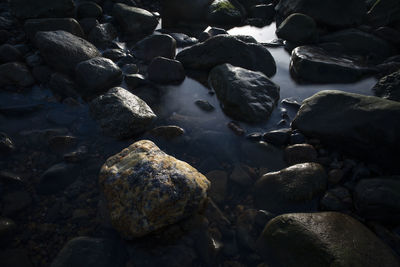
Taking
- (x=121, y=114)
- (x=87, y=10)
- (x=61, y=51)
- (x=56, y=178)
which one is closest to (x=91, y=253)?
(x=56, y=178)

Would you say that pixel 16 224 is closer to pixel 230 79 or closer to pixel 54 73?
pixel 54 73

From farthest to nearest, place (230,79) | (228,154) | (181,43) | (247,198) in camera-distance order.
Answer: (181,43), (230,79), (228,154), (247,198)

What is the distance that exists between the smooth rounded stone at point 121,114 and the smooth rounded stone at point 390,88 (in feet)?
14.8

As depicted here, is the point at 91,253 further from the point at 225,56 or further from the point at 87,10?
the point at 87,10

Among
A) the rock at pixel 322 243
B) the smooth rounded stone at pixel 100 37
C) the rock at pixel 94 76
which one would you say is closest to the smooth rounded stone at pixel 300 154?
the rock at pixel 322 243

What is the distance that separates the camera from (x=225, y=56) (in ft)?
20.8

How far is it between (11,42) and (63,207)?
18.2 feet

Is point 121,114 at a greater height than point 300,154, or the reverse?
point 300,154

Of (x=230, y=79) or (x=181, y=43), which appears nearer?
(x=230, y=79)

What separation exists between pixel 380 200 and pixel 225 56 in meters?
4.31

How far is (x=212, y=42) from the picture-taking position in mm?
6430

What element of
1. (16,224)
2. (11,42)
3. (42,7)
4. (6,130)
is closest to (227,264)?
(16,224)

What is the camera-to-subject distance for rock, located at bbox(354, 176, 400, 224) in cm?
319

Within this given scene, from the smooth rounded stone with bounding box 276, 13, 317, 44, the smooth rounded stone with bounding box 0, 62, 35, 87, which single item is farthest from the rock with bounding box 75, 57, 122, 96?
the smooth rounded stone with bounding box 276, 13, 317, 44
